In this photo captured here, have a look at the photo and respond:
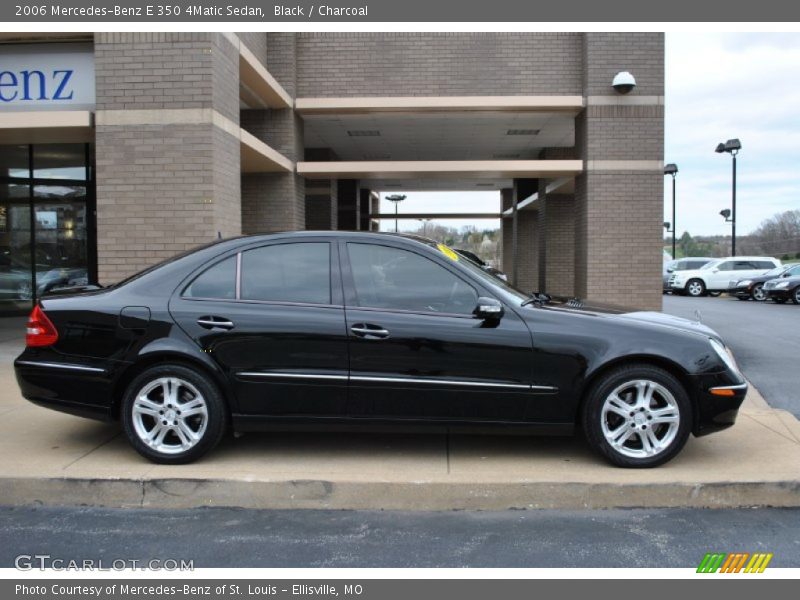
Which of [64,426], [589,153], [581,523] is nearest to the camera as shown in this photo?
[581,523]

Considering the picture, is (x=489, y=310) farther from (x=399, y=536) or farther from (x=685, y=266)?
(x=685, y=266)

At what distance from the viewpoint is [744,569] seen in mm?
3436

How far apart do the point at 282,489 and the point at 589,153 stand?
9.26 m

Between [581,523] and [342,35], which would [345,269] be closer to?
[581,523]

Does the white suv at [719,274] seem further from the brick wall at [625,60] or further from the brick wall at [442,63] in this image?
the brick wall at [442,63]

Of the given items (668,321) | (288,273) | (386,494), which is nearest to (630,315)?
(668,321)

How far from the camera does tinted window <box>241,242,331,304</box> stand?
4.62m

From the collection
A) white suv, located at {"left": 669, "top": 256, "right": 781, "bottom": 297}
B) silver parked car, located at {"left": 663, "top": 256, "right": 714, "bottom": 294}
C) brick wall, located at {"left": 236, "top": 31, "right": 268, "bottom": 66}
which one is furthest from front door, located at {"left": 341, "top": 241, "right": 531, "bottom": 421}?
silver parked car, located at {"left": 663, "top": 256, "right": 714, "bottom": 294}

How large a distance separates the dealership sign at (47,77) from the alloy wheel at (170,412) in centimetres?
584

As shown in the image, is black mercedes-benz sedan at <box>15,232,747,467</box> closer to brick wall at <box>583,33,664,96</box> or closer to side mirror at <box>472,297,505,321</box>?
side mirror at <box>472,297,505,321</box>

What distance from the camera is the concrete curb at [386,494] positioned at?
419cm

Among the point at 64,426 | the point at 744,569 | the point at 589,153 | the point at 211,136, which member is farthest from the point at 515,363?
the point at 589,153

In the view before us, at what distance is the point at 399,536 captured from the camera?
379 centimetres

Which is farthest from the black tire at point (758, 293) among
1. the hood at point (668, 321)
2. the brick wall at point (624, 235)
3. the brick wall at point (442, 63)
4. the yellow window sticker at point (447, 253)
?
the yellow window sticker at point (447, 253)
